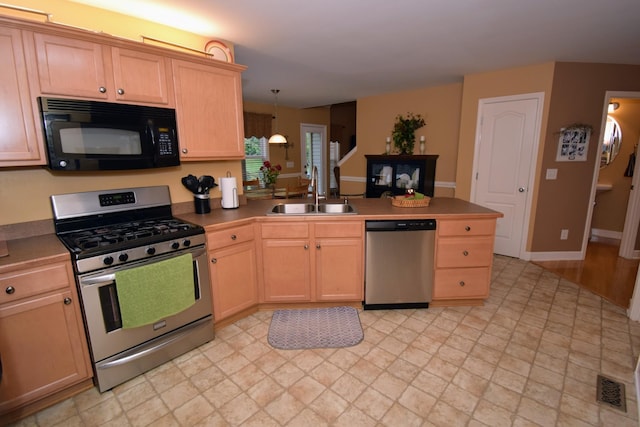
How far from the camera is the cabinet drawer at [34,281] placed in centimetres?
147

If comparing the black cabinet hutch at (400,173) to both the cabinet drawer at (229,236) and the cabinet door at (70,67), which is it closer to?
the cabinet drawer at (229,236)

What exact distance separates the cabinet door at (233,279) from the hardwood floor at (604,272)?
338 cm

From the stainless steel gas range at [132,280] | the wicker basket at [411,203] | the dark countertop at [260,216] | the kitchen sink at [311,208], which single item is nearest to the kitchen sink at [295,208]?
the kitchen sink at [311,208]

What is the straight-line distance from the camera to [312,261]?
2.58 meters

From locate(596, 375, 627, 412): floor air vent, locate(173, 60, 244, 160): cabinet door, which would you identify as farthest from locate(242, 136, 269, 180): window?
locate(596, 375, 627, 412): floor air vent

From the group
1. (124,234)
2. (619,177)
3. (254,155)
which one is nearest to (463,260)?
(124,234)

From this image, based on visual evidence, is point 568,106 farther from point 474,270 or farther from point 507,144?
point 474,270

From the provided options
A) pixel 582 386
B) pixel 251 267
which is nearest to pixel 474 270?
pixel 582 386

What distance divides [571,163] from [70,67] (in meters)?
4.95

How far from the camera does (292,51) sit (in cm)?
313

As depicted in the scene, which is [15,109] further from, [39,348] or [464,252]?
[464,252]

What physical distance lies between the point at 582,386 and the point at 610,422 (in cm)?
26

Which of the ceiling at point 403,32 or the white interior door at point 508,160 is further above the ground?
the ceiling at point 403,32

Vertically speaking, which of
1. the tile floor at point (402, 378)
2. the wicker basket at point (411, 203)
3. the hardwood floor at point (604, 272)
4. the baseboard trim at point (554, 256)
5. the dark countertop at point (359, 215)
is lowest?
the tile floor at point (402, 378)
